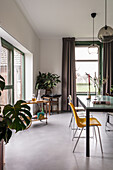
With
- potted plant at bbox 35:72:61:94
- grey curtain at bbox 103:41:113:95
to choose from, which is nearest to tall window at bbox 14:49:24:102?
potted plant at bbox 35:72:61:94

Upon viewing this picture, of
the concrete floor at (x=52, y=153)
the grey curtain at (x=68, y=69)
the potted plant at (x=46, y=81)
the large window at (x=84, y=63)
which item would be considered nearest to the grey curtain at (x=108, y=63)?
the large window at (x=84, y=63)

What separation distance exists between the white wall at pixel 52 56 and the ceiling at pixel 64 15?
1.73ft

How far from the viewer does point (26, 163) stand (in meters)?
2.10

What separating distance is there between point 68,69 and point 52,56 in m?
0.82

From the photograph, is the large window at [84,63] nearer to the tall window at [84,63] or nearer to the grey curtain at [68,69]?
the tall window at [84,63]

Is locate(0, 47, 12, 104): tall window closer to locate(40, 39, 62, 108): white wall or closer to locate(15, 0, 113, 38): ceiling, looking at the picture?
locate(15, 0, 113, 38): ceiling

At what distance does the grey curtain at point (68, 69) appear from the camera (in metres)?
5.94

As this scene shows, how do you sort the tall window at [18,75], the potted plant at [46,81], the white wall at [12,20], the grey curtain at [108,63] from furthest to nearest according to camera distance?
1. the grey curtain at [108,63]
2. the potted plant at [46,81]
3. the tall window at [18,75]
4. the white wall at [12,20]

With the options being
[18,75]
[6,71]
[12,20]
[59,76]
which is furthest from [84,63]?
[12,20]

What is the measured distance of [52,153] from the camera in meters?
2.40

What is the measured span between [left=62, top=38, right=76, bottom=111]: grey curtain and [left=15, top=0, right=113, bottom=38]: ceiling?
1.63 ft

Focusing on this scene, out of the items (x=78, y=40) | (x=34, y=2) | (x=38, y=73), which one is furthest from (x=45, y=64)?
(x=34, y=2)

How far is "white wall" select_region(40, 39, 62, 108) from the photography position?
6.08 metres

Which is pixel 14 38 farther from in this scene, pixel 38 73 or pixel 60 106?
pixel 60 106
